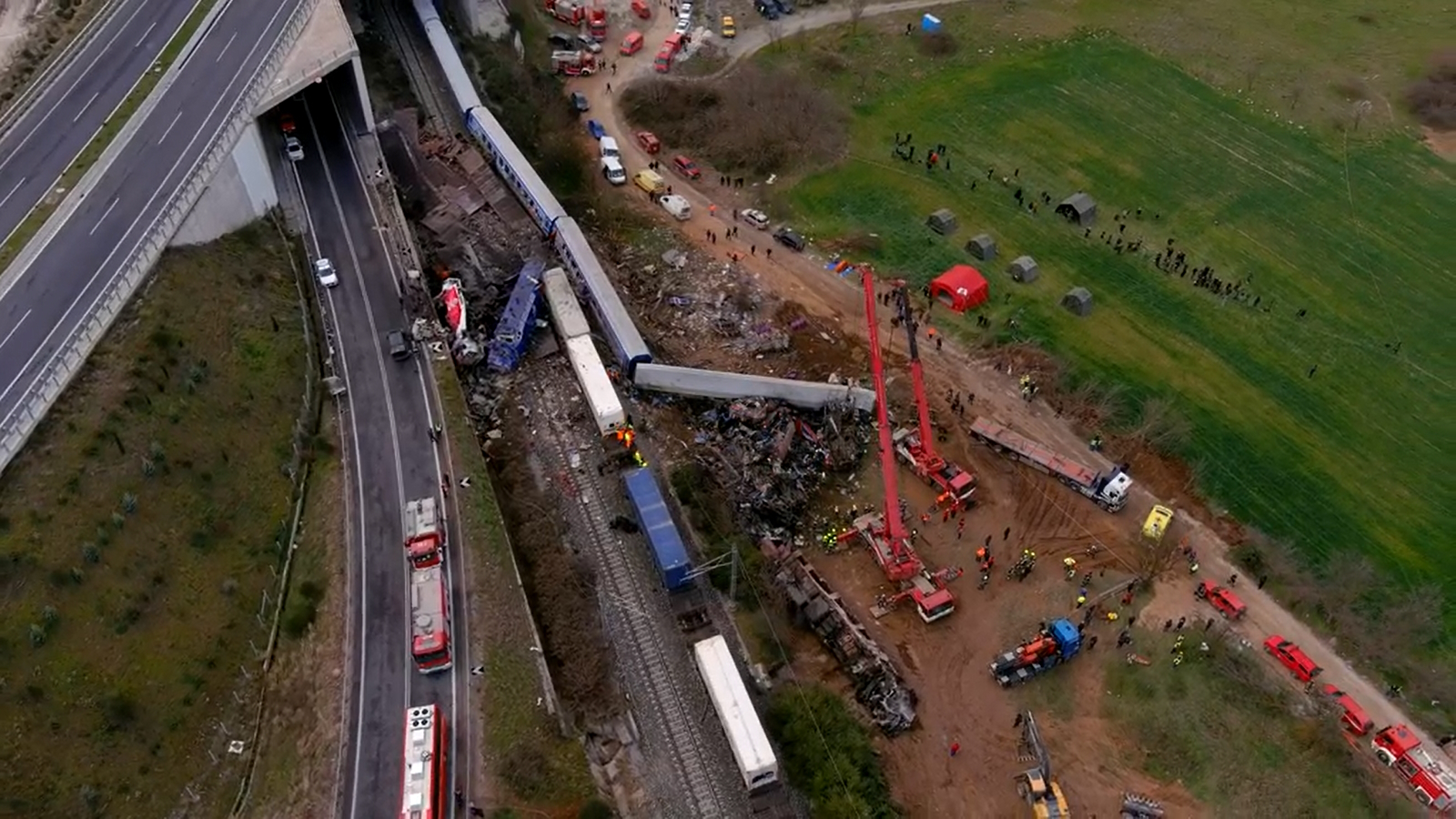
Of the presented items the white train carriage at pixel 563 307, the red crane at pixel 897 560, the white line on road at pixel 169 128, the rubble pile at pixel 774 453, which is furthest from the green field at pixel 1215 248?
the white line on road at pixel 169 128

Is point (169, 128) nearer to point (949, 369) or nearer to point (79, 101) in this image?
point (79, 101)

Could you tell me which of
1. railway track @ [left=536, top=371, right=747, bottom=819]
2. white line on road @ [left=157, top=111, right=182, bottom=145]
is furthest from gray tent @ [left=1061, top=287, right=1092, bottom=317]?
white line on road @ [left=157, top=111, right=182, bottom=145]

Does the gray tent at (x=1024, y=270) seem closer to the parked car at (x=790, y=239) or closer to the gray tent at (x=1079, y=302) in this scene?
the gray tent at (x=1079, y=302)

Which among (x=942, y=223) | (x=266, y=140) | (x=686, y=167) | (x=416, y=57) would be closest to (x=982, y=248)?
(x=942, y=223)

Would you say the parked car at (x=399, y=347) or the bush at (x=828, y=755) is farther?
the parked car at (x=399, y=347)

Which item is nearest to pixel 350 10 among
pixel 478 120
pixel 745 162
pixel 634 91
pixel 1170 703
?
pixel 478 120

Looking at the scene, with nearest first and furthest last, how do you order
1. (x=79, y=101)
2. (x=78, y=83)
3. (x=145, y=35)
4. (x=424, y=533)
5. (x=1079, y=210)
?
(x=424, y=533) < (x=79, y=101) < (x=78, y=83) < (x=145, y=35) < (x=1079, y=210)
